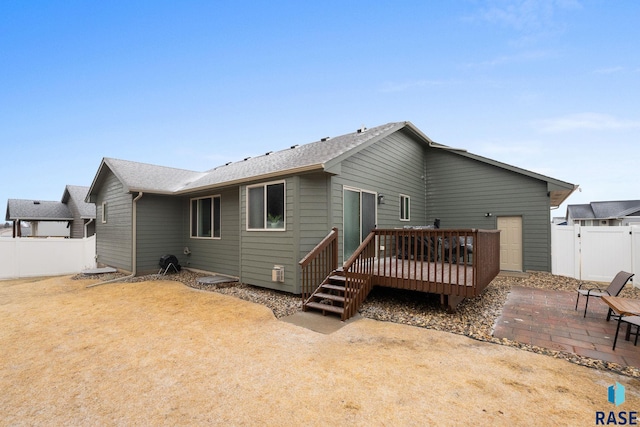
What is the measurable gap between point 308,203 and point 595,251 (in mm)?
8367

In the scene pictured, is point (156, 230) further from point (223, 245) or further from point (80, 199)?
point (80, 199)

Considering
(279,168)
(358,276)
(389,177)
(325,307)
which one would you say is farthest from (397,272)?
(389,177)

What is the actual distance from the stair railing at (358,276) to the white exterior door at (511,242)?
6.34 m

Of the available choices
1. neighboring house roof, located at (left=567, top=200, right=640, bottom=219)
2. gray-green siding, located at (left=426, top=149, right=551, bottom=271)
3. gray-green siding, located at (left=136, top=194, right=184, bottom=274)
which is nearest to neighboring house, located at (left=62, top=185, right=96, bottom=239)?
gray-green siding, located at (left=136, top=194, right=184, bottom=274)

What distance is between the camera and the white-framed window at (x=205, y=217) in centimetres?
895

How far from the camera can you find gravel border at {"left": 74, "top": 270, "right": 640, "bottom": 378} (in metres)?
3.65

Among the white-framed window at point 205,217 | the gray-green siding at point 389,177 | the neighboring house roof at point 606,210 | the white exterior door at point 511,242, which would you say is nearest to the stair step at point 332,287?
the gray-green siding at point 389,177

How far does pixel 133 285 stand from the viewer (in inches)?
311

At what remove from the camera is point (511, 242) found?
30.4 ft

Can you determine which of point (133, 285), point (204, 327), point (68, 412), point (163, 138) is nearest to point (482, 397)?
point (68, 412)

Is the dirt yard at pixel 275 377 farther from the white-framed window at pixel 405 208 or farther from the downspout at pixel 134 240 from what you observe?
the white-framed window at pixel 405 208

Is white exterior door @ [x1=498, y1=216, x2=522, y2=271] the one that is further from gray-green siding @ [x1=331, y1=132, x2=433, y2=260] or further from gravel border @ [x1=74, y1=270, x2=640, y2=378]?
gray-green siding @ [x1=331, y1=132, x2=433, y2=260]

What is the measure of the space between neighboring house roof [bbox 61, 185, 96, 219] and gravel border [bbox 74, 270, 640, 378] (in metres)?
14.2

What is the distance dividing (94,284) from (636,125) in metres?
22.4
